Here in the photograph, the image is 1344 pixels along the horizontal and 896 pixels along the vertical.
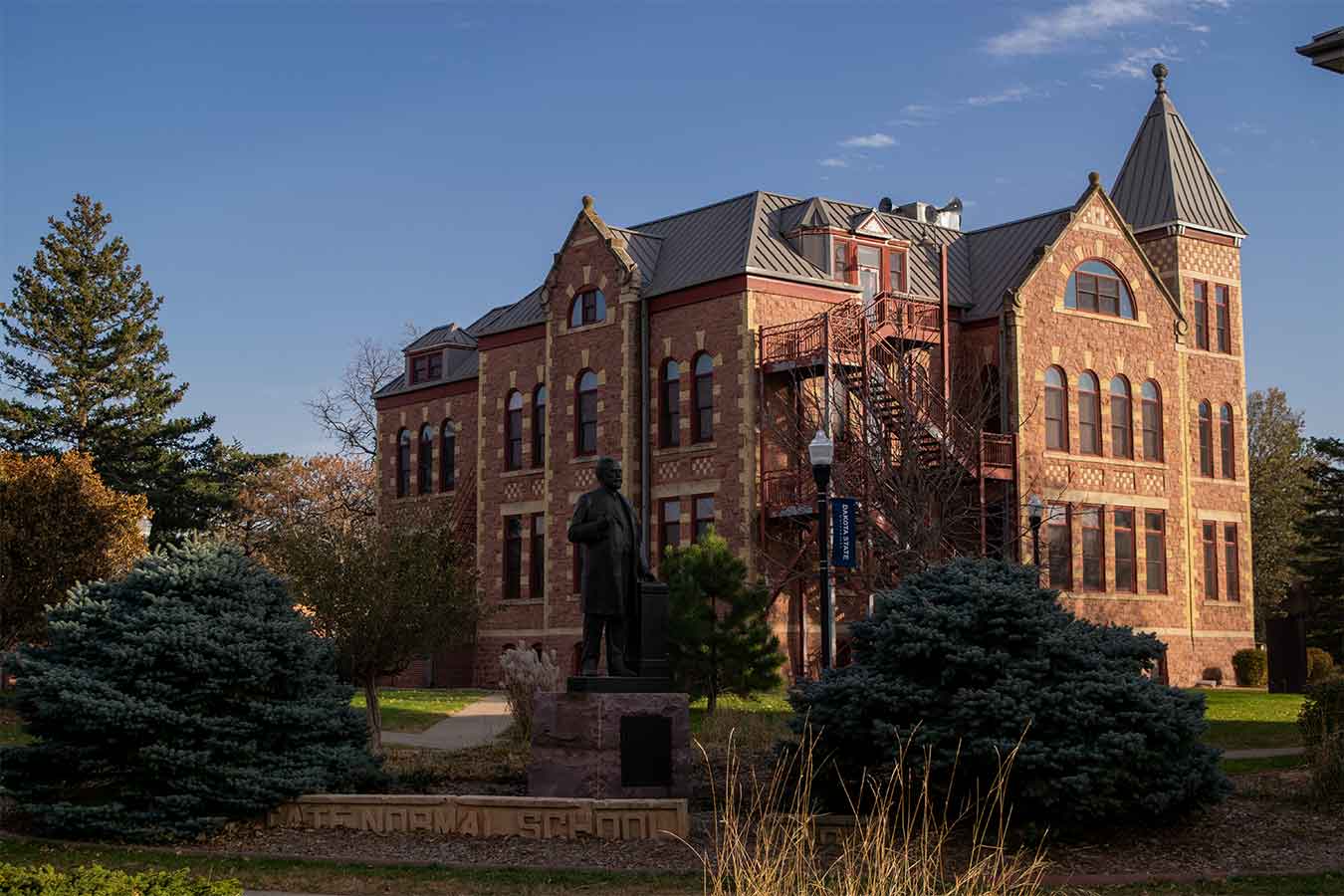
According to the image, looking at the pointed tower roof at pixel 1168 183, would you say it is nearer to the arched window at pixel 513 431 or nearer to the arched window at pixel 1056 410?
the arched window at pixel 1056 410

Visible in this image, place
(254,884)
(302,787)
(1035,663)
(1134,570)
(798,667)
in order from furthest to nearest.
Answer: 1. (1134,570)
2. (798,667)
3. (302,787)
4. (1035,663)
5. (254,884)

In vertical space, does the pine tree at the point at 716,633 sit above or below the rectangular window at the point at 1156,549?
below

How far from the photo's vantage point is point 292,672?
16.9 metres

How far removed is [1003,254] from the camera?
42750mm

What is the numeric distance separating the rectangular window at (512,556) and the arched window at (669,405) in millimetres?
6259

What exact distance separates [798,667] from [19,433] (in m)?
30.5

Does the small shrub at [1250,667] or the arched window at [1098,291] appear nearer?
the arched window at [1098,291]

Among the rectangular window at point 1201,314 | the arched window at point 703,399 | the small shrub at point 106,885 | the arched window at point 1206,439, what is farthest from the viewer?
the rectangular window at point 1201,314

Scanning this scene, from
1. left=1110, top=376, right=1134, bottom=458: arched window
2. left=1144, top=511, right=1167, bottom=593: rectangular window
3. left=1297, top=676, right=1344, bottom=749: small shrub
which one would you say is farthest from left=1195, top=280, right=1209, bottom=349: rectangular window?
left=1297, top=676, right=1344, bottom=749: small shrub

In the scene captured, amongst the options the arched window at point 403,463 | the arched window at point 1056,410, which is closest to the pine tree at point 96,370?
the arched window at point 403,463

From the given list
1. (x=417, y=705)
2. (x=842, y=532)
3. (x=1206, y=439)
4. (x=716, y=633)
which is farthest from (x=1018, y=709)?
(x=1206, y=439)

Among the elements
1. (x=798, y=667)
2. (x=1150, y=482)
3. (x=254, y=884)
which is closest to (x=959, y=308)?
(x=1150, y=482)

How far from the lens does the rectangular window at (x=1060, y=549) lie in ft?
129

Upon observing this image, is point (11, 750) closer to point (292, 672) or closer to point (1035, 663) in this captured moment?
point (292, 672)
